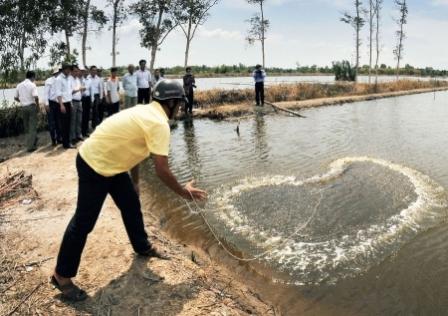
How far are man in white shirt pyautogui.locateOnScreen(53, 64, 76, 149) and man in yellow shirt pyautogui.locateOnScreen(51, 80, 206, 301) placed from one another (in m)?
6.51

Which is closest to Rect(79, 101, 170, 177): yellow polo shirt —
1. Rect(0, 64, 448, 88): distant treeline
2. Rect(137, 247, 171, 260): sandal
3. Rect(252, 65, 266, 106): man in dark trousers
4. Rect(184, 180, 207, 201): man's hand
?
Rect(184, 180, 207, 201): man's hand

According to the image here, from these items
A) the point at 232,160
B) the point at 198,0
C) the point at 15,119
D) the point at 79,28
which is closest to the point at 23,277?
the point at 232,160

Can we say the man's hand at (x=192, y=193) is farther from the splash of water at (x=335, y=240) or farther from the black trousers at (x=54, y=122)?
the black trousers at (x=54, y=122)

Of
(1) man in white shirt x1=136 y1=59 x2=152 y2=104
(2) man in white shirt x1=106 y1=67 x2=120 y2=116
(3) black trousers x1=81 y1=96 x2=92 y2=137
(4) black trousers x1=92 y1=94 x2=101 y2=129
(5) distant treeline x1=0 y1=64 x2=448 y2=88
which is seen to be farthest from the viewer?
(5) distant treeline x1=0 y1=64 x2=448 y2=88

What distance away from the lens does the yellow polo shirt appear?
3.24 m

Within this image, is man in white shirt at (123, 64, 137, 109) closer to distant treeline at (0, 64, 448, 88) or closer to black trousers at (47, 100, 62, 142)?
black trousers at (47, 100, 62, 142)

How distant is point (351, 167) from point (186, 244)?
486 cm

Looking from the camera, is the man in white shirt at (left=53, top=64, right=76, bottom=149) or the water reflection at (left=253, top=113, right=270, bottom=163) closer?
the man in white shirt at (left=53, top=64, right=76, bottom=149)

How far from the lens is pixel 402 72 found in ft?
215

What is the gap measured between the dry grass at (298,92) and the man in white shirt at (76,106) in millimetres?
9298

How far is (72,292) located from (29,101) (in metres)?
7.47

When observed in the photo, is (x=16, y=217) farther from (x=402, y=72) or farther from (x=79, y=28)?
(x=402, y=72)

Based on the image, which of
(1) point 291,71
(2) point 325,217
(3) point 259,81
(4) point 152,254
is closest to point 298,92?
(3) point 259,81

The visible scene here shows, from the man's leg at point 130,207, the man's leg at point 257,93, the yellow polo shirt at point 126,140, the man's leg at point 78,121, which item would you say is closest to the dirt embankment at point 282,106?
the man's leg at point 257,93
